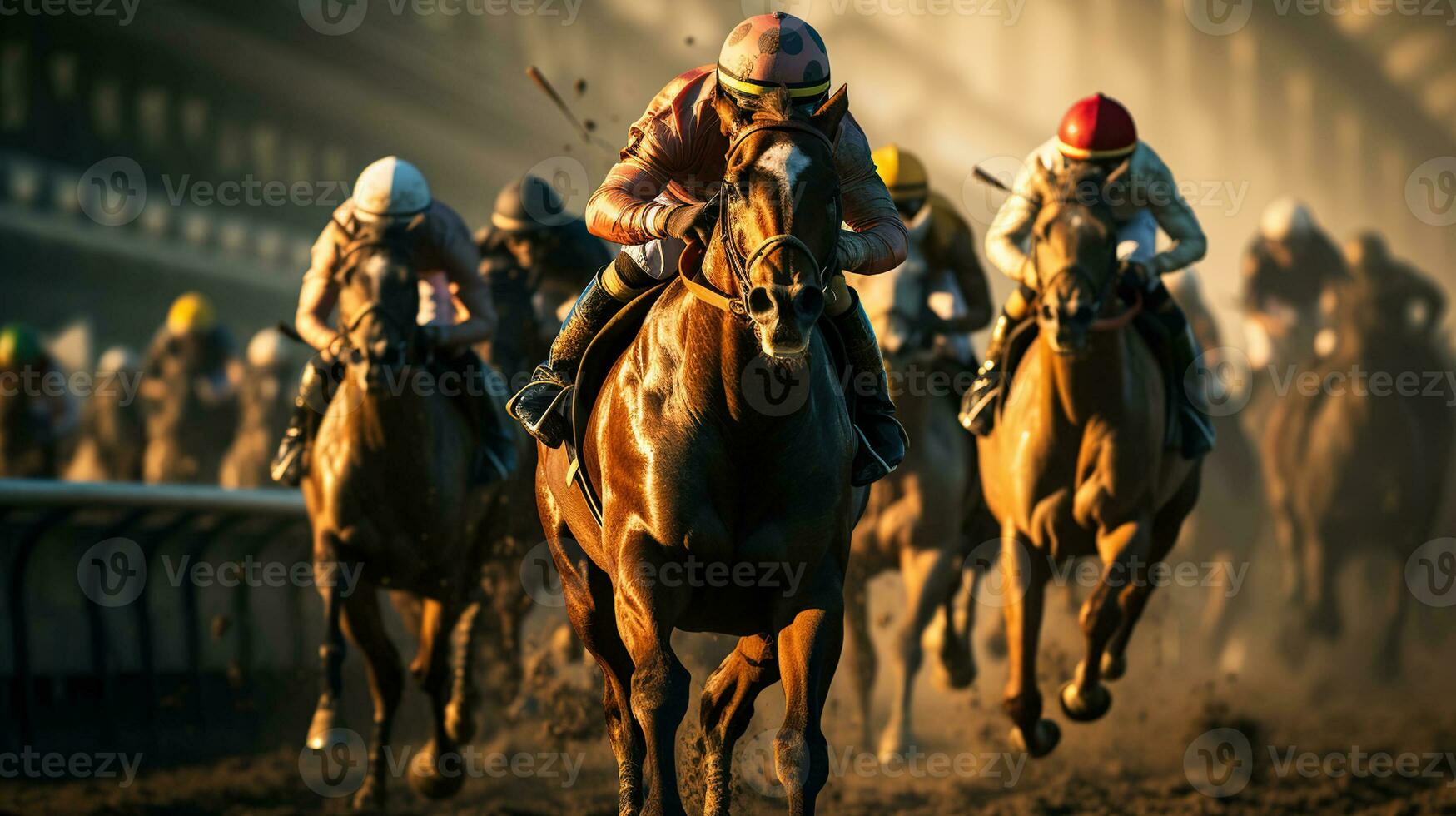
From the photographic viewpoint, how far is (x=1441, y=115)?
42.5 metres

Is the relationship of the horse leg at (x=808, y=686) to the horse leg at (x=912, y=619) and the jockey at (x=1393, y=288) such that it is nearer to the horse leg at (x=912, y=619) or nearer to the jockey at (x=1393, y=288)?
the horse leg at (x=912, y=619)

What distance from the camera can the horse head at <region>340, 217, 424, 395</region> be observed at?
28.5ft

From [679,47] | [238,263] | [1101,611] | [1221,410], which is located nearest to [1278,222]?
[1221,410]

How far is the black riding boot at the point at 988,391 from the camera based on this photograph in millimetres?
9344

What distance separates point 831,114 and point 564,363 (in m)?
1.63

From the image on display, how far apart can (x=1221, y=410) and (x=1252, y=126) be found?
32.9 meters

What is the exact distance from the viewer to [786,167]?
5.00 m

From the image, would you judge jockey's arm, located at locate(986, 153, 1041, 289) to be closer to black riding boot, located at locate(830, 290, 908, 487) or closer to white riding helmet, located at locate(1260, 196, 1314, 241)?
black riding boot, located at locate(830, 290, 908, 487)

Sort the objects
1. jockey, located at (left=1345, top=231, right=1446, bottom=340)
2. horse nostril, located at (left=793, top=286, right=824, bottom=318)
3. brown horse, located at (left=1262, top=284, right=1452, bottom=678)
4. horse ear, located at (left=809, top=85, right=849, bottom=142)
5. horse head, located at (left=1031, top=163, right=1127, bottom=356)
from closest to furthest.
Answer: horse nostril, located at (left=793, top=286, right=824, bottom=318), horse ear, located at (left=809, top=85, right=849, bottom=142), horse head, located at (left=1031, top=163, right=1127, bottom=356), brown horse, located at (left=1262, top=284, right=1452, bottom=678), jockey, located at (left=1345, top=231, right=1446, bottom=340)

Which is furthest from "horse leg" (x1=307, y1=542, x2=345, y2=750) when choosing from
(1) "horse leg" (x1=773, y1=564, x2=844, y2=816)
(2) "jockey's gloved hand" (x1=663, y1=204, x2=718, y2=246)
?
(2) "jockey's gloved hand" (x1=663, y1=204, x2=718, y2=246)

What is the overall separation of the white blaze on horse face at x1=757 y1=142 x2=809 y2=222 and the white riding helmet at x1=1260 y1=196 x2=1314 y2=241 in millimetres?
12911

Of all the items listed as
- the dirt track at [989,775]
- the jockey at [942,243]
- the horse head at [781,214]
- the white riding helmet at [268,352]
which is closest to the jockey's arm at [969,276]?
the jockey at [942,243]

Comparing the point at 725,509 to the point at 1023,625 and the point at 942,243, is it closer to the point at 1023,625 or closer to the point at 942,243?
the point at 1023,625

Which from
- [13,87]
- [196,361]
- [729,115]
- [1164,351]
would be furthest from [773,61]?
[13,87]
